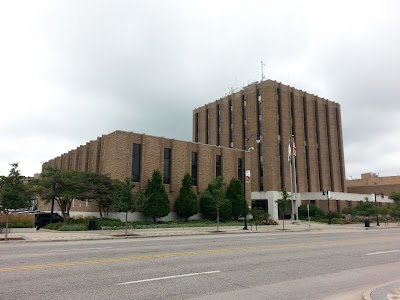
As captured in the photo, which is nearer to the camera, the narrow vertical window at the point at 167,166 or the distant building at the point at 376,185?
the narrow vertical window at the point at 167,166

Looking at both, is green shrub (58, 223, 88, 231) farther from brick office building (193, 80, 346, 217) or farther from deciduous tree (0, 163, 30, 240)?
brick office building (193, 80, 346, 217)

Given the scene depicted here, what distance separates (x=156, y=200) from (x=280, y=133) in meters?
32.4

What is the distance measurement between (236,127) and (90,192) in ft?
128

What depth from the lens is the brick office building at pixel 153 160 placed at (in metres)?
37.8

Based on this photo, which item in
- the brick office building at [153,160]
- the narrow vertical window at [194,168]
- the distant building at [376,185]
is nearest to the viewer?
the brick office building at [153,160]

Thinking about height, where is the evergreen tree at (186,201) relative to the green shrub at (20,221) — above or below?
above

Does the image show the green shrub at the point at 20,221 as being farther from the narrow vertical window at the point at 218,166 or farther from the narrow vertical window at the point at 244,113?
the narrow vertical window at the point at 244,113

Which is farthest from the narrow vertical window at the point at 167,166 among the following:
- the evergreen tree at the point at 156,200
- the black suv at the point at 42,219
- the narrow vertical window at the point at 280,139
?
→ the narrow vertical window at the point at 280,139

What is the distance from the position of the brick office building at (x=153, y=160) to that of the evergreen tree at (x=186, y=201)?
1.26 meters

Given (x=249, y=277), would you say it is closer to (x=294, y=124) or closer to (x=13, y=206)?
(x=13, y=206)

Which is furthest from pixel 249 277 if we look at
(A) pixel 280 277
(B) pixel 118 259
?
(B) pixel 118 259

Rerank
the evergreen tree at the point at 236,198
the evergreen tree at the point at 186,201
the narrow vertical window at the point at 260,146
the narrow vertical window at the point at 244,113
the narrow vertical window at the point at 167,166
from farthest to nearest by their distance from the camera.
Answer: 1. the narrow vertical window at the point at 244,113
2. the narrow vertical window at the point at 260,146
3. the evergreen tree at the point at 236,198
4. the narrow vertical window at the point at 167,166
5. the evergreen tree at the point at 186,201

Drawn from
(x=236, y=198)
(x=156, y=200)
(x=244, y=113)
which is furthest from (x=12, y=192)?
(x=244, y=113)

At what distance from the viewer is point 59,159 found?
5988 centimetres
